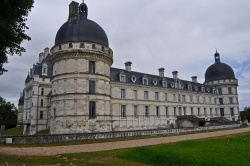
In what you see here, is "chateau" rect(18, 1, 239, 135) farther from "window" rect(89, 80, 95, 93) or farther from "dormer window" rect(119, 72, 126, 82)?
"window" rect(89, 80, 95, 93)

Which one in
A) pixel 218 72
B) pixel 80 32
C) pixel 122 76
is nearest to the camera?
pixel 80 32

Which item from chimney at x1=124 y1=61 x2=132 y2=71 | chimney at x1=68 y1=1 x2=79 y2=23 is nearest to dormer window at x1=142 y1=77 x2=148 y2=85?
chimney at x1=124 y1=61 x2=132 y2=71

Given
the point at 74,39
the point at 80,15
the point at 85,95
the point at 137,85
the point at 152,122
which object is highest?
the point at 80,15

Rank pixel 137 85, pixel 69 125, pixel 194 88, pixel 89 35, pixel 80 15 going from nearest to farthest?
pixel 69 125 < pixel 89 35 < pixel 80 15 < pixel 137 85 < pixel 194 88

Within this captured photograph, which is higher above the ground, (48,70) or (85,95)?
(48,70)

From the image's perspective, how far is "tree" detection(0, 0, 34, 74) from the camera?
9.18 m

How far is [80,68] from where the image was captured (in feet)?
81.9

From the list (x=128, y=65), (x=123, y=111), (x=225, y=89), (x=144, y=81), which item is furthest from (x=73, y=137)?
(x=225, y=89)

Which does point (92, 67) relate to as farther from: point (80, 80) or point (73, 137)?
point (73, 137)

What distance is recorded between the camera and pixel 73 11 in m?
27.1

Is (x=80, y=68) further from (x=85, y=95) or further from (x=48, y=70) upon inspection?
(x=48, y=70)

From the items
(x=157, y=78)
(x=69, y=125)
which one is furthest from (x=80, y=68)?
(x=157, y=78)

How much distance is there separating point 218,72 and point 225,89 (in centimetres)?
440

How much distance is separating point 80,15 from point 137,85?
14641mm
